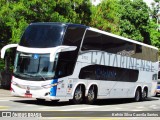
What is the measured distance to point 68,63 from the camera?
19.0 meters

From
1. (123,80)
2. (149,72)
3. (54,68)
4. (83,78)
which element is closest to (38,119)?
(54,68)

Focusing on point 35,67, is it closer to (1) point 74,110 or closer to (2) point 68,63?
(2) point 68,63

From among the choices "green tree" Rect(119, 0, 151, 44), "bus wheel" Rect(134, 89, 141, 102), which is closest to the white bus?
"bus wheel" Rect(134, 89, 141, 102)

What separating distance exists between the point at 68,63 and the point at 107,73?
3994 mm

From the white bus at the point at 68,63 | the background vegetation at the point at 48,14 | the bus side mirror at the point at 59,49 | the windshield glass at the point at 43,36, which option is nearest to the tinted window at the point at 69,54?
the white bus at the point at 68,63

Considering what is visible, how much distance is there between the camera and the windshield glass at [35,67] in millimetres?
18156

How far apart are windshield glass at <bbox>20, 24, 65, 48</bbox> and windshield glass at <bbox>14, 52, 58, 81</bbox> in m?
0.53

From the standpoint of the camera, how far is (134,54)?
2595 centimetres

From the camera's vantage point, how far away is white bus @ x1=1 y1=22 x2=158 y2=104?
18.2 meters

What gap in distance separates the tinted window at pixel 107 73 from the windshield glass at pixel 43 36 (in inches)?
95.8

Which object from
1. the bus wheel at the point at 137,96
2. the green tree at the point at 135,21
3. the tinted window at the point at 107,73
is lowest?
the bus wheel at the point at 137,96

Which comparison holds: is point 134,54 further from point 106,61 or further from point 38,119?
point 38,119

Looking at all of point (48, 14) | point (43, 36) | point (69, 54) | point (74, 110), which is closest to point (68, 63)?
point (69, 54)

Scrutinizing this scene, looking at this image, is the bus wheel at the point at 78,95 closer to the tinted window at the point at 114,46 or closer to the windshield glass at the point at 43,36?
the tinted window at the point at 114,46
